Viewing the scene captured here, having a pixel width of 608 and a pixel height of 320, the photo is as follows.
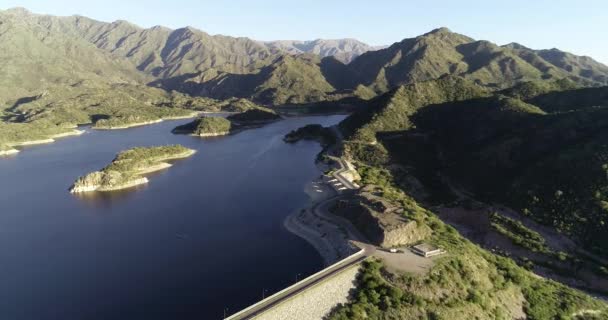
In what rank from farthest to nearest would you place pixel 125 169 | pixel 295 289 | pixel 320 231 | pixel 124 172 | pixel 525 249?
pixel 125 169
pixel 124 172
pixel 320 231
pixel 525 249
pixel 295 289

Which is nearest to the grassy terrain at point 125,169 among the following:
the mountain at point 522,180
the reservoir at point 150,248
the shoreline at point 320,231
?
the reservoir at point 150,248

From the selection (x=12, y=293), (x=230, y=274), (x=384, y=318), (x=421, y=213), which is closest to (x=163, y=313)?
(x=230, y=274)

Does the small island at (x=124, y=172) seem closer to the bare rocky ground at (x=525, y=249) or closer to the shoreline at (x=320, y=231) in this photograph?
the shoreline at (x=320, y=231)

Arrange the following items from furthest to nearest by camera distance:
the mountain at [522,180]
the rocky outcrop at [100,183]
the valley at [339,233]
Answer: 1. the rocky outcrop at [100,183]
2. the mountain at [522,180]
3. the valley at [339,233]

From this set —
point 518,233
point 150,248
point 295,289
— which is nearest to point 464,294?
point 295,289

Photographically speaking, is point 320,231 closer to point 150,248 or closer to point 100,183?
point 150,248
